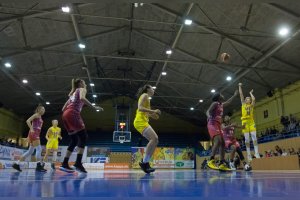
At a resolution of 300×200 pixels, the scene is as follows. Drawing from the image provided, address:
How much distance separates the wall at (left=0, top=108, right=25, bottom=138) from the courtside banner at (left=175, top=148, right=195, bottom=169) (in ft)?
60.1

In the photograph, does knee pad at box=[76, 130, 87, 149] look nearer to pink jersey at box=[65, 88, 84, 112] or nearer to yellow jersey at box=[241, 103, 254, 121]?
pink jersey at box=[65, 88, 84, 112]

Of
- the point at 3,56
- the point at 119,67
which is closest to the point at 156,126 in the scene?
the point at 119,67

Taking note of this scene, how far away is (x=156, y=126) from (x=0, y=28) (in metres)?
25.6

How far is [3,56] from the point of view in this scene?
17.4 metres

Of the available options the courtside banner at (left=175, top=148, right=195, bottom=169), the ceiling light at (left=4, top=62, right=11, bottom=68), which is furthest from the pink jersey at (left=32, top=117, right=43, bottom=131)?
the courtside banner at (left=175, top=148, right=195, bottom=169)

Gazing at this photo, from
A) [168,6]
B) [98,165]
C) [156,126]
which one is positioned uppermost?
[168,6]

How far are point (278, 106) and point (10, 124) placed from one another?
87.5ft

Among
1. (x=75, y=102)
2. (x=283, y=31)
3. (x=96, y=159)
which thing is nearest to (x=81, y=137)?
(x=75, y=102)

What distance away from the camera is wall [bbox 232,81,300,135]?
20.4 metres

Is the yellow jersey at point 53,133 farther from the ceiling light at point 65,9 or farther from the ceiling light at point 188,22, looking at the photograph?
the ceiling light at point 188,22

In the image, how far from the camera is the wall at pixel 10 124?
28375 mm

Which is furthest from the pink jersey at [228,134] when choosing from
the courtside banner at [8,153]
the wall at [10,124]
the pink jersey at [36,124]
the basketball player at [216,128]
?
the wall at [10,124]

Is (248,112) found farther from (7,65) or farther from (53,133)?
(7,65)

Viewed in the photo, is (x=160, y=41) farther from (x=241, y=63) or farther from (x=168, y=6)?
(x=241, y=63)
